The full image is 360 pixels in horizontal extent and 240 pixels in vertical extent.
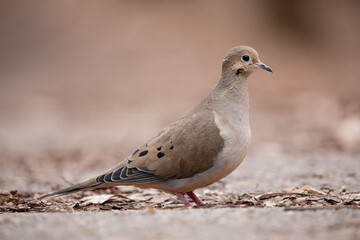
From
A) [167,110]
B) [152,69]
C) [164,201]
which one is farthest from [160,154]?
[152,69]

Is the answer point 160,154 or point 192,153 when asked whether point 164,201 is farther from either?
point 192,153

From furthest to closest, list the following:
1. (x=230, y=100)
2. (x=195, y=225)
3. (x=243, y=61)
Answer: (x=243, y=61), (x=230, y=100), (x=195, y=225)

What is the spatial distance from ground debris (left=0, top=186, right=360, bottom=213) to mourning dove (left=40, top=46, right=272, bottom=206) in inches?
9.1

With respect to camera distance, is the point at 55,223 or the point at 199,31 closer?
the point at 55,223

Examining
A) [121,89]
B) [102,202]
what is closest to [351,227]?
[102,202]

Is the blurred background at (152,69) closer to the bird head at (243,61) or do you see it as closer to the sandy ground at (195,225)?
the bird head at (243,61)

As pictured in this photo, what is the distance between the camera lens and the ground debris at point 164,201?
4.63 metres

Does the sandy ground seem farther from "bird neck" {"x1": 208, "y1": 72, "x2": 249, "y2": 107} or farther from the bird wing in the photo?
"bird neck" {"x1": 208, "y1": 72, "x2": 249, "y2": 107}

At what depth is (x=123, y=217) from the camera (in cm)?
395

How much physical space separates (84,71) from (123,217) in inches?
693

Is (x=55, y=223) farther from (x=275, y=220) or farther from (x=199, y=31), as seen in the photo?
(x=199, y=31)

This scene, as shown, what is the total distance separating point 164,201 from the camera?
551cm

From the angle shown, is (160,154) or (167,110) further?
(167,110)

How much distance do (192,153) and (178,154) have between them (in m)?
0.13
